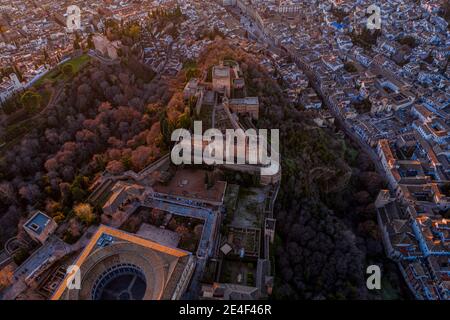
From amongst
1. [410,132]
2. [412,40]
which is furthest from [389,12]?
[410,132]

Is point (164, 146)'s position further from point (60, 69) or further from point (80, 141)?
point (60, 69)

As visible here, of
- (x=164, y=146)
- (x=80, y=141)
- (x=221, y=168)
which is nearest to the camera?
(x=221, y=168)

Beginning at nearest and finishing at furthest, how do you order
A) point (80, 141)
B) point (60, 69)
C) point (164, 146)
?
1. point (164, 146)
2. point (80, 141)
3. point (60, 69)

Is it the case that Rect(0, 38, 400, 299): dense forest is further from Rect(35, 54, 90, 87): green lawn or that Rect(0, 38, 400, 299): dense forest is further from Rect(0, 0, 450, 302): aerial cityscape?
Rect(35, 54, 90, 87): green lawn

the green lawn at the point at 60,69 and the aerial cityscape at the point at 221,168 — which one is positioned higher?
the green lawn at the point at 60,69

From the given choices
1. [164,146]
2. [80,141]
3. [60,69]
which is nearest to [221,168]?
[164,146]

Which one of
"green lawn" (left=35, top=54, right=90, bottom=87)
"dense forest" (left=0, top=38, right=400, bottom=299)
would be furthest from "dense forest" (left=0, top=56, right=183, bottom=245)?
"green lawn" (left=35, top=54, right=90, bottom=87)

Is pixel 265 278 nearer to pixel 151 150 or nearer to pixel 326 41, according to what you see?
pixel 151 150

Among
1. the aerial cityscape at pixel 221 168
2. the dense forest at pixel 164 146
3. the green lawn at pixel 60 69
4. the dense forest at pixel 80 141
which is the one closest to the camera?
the aerial cityscape at pixel 221 168

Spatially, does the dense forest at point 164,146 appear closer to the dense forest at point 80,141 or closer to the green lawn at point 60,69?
the dense forest at point 80,141

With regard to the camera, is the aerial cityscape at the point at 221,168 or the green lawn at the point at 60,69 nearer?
the aerial cityscape at the point at 221,168

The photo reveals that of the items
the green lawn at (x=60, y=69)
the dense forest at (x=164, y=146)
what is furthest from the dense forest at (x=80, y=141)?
the green lawn at (x=60, y=69)
